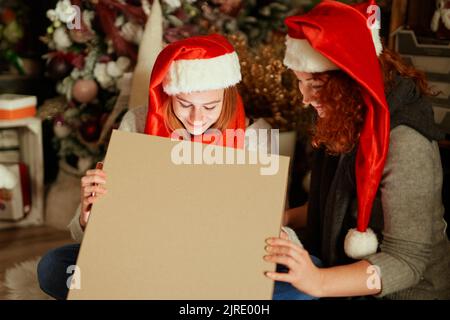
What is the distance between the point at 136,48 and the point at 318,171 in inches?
45.2

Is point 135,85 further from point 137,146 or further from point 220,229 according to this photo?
point 220,229

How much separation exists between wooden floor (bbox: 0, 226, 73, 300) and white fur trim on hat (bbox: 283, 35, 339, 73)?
4.55ft

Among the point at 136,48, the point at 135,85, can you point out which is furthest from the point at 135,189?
the point at 136,48

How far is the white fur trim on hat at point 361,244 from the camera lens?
1.08 metres

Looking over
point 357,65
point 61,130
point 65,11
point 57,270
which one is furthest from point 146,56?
point 357,65

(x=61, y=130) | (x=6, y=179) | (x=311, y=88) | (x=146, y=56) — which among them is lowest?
(x=6, y=179)

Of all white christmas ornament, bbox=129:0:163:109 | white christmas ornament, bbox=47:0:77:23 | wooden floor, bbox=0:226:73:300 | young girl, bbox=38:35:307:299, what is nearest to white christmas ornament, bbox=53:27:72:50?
white christmas ornament, bbox=47:0:77:23

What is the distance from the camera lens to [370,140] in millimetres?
1028

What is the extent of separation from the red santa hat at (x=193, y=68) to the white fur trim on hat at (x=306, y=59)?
0.77ft

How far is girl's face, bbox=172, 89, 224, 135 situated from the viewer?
1.26 m

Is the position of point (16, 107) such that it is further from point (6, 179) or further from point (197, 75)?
point (197, 75)

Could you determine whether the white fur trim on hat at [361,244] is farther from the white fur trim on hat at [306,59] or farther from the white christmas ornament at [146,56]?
the white christmas ornament at [146,56]

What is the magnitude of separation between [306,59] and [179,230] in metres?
0.42

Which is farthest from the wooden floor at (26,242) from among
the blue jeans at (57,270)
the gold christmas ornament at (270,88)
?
the gold christmas ornament at (270,88)
